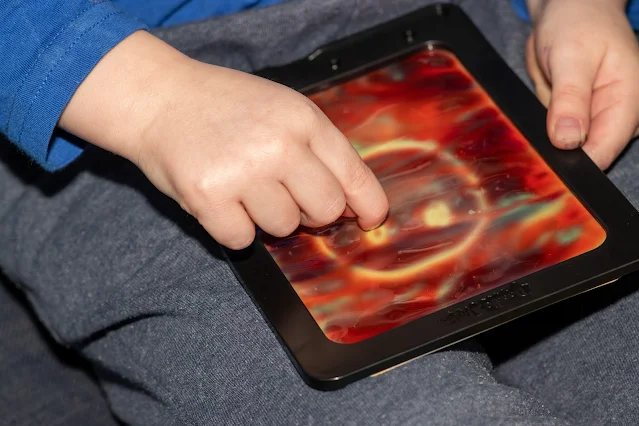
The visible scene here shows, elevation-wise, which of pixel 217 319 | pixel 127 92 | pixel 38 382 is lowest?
pixel 38 382

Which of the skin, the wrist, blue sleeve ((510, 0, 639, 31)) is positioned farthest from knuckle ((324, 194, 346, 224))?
blue sleeve ((510, 0, 639, 31))

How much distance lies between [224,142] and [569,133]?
0.73 feet

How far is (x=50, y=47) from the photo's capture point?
1.72ft

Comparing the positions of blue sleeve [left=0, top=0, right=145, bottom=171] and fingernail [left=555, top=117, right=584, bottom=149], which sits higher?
blue sleeve [left=0, top=0, right=145, bottom=171]

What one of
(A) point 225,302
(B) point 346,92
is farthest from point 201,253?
(B) point 346,92

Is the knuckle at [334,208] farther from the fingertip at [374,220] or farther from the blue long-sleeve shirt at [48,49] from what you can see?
the blue long-sleeve shirt at [48,49]

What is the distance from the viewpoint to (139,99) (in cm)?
52

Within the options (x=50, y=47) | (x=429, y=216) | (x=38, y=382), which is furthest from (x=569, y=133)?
(x=38, y=382)

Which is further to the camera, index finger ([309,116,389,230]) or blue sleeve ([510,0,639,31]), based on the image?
blue sleeve ([510,0,639,31])

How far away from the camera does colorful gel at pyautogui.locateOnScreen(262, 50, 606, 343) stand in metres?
0.50

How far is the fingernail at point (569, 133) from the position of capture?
55 cm

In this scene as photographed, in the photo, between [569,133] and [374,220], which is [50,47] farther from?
[569,133]

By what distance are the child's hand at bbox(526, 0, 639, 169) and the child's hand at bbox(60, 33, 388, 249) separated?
144 mm

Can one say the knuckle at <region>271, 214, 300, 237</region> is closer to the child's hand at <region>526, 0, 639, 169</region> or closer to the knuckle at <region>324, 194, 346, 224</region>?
the knuckle at <region>324, 194, 346, 224</region>
